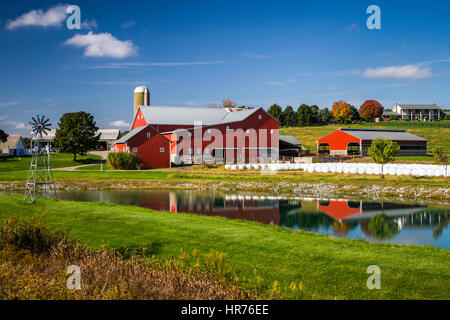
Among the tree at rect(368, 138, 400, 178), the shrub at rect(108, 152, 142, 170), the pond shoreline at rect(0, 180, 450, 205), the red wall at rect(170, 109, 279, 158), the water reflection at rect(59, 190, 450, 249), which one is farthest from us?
the red wall at rect(170, 109, 279, 158)

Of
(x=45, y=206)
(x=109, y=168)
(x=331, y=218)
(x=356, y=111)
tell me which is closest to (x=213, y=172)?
(x=109, y=168)

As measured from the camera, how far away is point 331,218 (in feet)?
63.3

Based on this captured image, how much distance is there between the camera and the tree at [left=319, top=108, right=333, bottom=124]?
396 feet

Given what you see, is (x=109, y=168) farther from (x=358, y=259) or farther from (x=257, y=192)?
(x=358, y=259)

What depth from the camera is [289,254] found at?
30.2 ft

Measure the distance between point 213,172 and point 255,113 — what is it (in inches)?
715

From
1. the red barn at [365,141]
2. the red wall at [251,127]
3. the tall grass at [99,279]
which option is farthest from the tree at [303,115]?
the tall grass at [99,279]

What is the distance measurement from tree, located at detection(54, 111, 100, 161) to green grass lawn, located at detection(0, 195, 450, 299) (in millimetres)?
44954

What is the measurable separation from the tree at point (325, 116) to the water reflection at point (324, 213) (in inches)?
3828

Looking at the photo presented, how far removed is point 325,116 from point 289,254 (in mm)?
116368

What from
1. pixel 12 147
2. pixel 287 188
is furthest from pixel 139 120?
pixel 12 147

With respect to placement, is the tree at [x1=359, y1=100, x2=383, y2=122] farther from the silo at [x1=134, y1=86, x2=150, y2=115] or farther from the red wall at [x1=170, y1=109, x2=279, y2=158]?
the silo at [x1=134, y1=86, x2=150, y2=115]

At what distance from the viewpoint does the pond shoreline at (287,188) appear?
84.4 ft

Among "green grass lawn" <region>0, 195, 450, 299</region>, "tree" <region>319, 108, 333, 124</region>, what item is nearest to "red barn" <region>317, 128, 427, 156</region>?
"green grass lawn" <region>0, 195, 450, 299</region>
